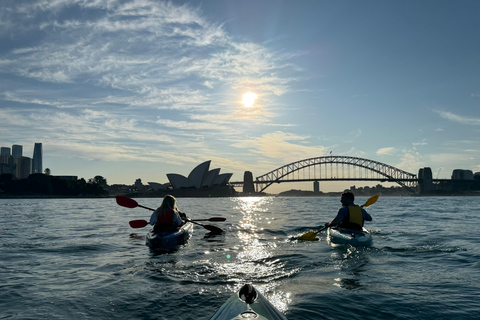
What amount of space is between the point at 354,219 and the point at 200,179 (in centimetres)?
10207

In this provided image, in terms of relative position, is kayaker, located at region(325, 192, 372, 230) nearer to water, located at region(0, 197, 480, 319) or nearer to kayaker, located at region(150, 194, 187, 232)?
water, located at region(0, 197, 480, 319)

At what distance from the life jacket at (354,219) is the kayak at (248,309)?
288 inches

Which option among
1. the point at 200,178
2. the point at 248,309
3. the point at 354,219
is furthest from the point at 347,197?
the point at 200,178

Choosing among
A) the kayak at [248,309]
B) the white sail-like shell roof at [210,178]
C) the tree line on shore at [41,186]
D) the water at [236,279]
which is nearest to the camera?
the kayak at [248,309]

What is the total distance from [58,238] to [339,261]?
1012 cm

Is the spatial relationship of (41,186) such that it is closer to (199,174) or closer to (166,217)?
(199,174)

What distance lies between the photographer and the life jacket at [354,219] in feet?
33.7

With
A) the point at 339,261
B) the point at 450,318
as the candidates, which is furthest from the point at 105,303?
the point at 339,261

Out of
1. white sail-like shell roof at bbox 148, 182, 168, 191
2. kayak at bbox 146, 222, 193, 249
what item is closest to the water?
kayak at bbox 146, 222, 193, 249

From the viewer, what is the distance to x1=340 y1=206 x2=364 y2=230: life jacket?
1027 cm

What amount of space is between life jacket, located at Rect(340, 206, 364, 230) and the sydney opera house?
96.6m

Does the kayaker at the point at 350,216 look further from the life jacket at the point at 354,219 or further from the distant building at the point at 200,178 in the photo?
the distant building at the point at 200,178

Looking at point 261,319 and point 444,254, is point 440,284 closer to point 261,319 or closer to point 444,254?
point 444,254

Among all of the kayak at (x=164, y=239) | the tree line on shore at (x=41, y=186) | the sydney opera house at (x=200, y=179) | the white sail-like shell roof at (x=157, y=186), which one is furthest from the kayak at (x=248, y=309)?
the white sail-like shell roof at (x=157, y=186)
